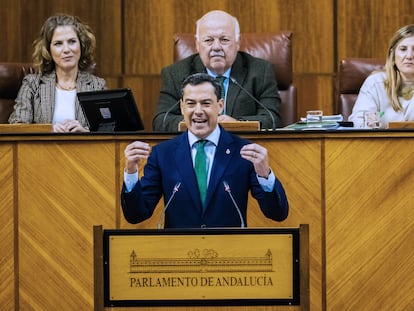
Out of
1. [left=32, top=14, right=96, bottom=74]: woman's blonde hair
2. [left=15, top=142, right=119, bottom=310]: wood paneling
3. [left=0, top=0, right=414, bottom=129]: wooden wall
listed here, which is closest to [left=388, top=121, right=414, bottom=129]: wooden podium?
[left=15, top=142, right=119, bottom=310]: wood paneling

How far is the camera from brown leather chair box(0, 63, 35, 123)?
4.41 metres

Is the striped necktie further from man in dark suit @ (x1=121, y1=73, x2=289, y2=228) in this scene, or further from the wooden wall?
the wooden wall

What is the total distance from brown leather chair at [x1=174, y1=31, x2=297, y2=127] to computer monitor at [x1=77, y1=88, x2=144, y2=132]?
787 millimetres

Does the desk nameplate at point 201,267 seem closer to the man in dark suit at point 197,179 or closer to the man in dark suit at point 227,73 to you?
the man in dark suit at point 197,179

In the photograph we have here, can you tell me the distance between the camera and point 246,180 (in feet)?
9.91

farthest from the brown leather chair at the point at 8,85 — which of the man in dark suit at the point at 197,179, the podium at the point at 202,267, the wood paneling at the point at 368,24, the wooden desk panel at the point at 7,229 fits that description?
the podium at the point at 202,267

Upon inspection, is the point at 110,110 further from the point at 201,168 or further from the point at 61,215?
the point at 201,168

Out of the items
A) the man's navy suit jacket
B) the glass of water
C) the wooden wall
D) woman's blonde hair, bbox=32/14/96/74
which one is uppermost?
the wooden wall

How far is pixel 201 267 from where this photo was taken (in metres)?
2.45

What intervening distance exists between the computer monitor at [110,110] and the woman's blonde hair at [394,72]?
1.13m

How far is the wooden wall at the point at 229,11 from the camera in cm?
526

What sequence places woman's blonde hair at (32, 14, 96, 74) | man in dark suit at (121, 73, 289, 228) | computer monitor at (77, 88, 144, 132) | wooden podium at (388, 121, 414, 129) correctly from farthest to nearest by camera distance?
woman's blonde hair at (32, 14, 96, 74) < computer monitor at (77, 88, 144, 132) < wooden podium at (388, 121, 414, 129) < man in dark suit at (121, 73, 289, 228)

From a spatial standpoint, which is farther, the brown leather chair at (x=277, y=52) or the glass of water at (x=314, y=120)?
the brown leather chair at (x=277, y=52)

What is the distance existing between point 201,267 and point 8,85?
224cm
